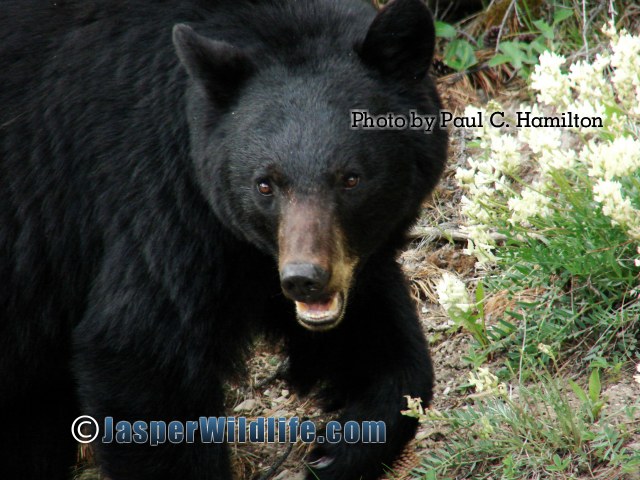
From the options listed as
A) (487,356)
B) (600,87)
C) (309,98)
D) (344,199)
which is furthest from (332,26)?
(487,356)

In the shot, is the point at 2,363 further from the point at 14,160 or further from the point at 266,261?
the point at 266,261

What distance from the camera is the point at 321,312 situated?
13.8 feet

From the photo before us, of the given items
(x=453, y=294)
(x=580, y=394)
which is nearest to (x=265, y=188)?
(x=453, y=294)

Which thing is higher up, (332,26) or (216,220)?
(332,26)

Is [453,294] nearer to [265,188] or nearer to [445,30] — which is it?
[265,188]

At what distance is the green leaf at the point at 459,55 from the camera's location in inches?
294

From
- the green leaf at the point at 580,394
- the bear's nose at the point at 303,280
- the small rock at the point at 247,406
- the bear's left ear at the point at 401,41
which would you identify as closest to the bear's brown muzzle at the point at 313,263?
the bear's nose at the point at 303,280

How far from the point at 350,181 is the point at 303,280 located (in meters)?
0.52

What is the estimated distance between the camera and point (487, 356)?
551cm

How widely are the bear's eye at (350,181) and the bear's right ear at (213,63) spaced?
0.63 metres

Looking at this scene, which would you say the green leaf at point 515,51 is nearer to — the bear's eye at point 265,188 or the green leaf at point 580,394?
the green leaf at point 580,394

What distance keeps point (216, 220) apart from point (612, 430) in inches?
73.5
